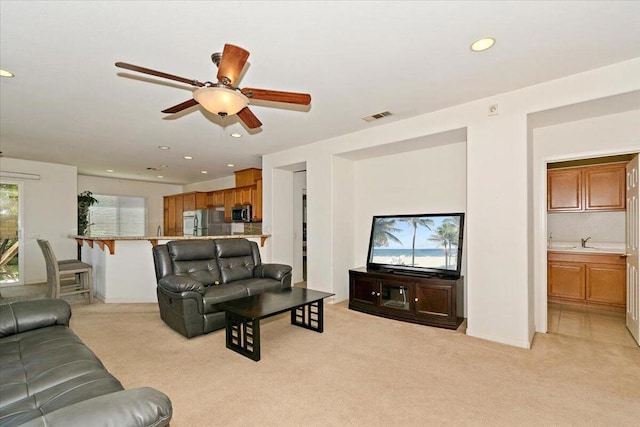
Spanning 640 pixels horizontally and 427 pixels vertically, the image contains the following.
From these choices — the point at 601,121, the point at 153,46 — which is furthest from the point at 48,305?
the point at 601,121

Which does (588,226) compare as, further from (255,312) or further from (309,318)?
(255,312)

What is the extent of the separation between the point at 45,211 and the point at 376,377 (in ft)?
24.4

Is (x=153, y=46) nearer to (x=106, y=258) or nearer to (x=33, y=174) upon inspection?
(x=106, y=258)

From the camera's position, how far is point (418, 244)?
4.31m

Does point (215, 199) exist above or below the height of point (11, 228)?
above

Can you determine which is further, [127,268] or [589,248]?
[127,268]

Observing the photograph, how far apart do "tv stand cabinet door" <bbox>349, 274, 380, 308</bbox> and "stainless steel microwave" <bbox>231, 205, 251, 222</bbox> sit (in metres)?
3.08

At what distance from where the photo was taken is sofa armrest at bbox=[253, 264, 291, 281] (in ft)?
13.8

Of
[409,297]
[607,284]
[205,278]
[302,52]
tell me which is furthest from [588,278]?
[205,278]

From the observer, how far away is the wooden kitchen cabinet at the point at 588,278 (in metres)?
4.39

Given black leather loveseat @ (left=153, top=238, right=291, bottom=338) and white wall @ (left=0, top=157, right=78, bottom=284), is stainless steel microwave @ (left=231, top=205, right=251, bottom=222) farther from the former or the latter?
white wall @ (left=0, top=157, right=78, bottom=284)

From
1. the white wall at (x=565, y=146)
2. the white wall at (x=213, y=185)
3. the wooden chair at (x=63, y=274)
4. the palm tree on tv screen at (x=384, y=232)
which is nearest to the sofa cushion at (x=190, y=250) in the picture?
the wooden chair at (x=63, y=274)

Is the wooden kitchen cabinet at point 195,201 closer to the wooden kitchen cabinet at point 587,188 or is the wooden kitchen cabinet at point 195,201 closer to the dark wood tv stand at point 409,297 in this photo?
the dark wood tv stand at point 409,297

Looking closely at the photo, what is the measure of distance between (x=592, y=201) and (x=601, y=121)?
194 cm
